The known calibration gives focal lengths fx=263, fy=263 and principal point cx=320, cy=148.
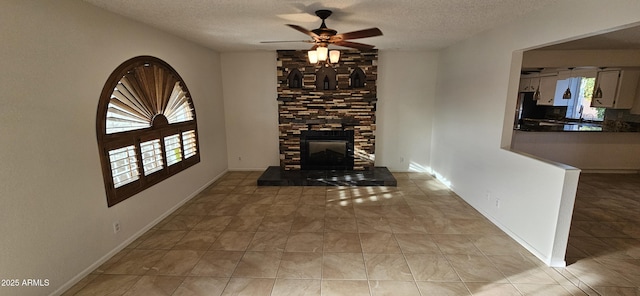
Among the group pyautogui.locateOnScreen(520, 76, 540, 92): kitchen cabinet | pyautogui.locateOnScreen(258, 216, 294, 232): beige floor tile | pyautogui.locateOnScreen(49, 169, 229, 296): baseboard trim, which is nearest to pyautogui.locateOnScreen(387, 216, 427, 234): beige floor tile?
pyautogui.locateOnScreen(258, 216, 294, 232): beige floor tile

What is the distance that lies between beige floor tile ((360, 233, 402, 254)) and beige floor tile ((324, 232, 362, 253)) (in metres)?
0.08

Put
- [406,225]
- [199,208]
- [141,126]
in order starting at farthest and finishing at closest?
1. [199,208]
2. [406,225]
3. [141,126]

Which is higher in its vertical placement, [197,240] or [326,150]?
[326,150]

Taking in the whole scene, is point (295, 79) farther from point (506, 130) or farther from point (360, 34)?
point (506, 130)

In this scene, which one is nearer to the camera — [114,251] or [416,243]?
[114,251]

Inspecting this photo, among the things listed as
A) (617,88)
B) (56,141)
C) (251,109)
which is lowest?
(56,141)

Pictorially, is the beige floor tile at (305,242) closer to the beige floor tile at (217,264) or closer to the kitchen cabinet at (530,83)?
the beige floor tile at (217,264)

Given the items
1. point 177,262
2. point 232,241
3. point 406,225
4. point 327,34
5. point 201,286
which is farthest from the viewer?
point 406,225

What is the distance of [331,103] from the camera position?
18.0ft

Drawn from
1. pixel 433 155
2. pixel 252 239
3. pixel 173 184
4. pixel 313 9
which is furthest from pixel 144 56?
pixel 433 155

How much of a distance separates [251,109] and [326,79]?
172 cm

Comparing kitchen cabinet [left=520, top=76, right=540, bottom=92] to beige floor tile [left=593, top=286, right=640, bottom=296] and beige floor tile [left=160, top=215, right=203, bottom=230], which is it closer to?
beige floor tile [left=593, top=286, right=640, bottom=296]

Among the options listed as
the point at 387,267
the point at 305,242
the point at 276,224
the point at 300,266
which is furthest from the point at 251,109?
the point at 387,267

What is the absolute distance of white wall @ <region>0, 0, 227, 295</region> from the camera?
1.87 m
